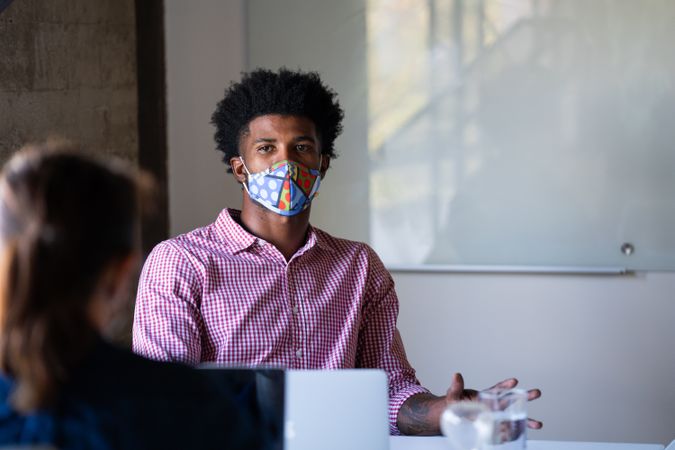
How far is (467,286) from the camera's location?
3.62m

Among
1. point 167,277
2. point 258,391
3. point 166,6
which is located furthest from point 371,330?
point 166,6

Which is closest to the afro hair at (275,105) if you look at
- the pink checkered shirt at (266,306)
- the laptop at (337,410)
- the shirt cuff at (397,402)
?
the pink checkered shirt at (266,306)

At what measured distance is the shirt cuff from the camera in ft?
6.70

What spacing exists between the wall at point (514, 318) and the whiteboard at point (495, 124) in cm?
10

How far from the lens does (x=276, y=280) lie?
220 centimetres

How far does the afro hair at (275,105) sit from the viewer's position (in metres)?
2.35

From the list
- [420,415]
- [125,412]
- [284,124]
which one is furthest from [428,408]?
[125,412]

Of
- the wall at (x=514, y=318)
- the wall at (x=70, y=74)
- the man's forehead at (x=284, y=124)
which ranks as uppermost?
the wall at (x=70, y=74)

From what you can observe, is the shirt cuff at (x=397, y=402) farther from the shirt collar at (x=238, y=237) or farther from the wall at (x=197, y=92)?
the wall at (x=197, y=92)

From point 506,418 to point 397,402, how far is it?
0.61 metres

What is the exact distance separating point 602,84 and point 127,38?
179 centimetres

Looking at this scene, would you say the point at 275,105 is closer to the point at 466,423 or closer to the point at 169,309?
the point at 169,309

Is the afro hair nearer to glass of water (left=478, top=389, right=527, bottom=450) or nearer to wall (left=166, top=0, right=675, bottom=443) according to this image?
glass of water (left=478, top=389, right=527, bottom=450)

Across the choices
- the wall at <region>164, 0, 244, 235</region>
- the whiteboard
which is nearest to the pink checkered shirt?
the whiteboard
